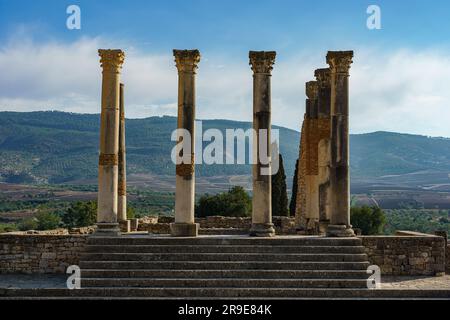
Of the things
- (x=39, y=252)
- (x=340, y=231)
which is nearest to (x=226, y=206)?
(x=340, y=231)

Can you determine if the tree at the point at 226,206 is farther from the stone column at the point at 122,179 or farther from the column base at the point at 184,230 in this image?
the column base at the point at 184,230

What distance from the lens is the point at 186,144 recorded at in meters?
21.0

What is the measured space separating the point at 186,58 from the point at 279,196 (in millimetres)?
22009

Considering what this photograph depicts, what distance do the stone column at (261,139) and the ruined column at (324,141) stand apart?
365cm

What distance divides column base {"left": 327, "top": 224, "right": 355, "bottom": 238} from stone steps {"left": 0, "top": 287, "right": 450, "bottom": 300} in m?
3.67

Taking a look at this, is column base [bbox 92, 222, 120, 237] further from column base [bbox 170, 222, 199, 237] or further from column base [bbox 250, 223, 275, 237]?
column base [bbox 250, 223, 275, 237]

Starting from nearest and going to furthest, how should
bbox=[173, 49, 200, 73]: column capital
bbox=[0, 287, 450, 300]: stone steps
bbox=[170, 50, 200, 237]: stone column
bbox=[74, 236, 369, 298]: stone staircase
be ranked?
bbox=[0, 287, 450, 300]: stone steps
bbox=[74, 236, 369, 298]: stone staircase
bbox=[170, 50, 200, 237]: stone column
bbox=[173, 49, 200, 73]: column capital

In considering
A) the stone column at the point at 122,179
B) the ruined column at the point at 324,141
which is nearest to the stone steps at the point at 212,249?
the ruined column at the point at 324,141

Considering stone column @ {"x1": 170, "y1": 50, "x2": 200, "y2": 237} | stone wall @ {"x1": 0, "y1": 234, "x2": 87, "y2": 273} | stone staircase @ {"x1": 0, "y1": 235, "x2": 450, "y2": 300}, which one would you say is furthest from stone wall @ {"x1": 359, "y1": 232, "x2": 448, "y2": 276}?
stone wall @ {"x1": 0, "y1": 234, "x2": 87, "y2": 273}

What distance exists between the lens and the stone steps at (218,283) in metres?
18.0

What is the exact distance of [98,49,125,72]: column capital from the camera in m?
21.5
